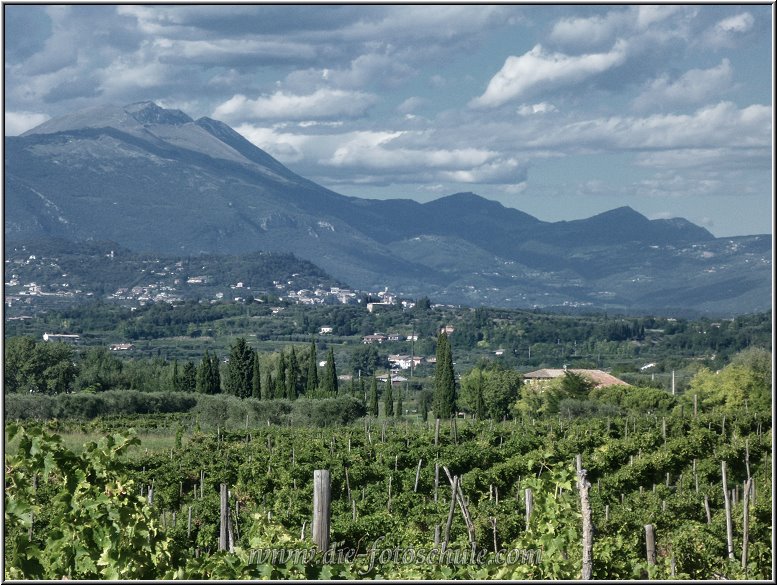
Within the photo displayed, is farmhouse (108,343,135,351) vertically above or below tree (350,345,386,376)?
above

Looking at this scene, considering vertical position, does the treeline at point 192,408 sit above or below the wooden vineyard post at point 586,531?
below

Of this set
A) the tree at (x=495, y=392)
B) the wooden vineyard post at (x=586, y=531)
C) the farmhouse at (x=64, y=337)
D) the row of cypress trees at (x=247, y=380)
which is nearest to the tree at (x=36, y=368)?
the row of cypress trees at (x=247, y=380)

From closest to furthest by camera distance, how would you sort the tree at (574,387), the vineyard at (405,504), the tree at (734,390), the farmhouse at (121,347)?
the vineyard at (405,504), the tree at (734,390), the tree at (574,387), the farmhouse at (121,347)

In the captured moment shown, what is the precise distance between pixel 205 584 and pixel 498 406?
5589 centimetres

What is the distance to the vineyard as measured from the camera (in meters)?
7.25

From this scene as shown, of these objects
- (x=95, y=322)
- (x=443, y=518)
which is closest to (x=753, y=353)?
(x=443, y=518)

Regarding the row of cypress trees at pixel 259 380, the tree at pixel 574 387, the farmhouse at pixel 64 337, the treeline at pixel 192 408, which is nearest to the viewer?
the treeline at pixel 192 408

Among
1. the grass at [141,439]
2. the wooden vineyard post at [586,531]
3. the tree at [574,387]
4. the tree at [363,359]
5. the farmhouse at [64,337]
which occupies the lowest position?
the tree at [363,359]

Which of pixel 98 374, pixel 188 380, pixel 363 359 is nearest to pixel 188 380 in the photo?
pixel 188 380

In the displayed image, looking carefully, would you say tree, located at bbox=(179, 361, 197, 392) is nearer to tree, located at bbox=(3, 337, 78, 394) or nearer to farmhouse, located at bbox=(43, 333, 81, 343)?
tree, located at bbox=(3, 337, 78, 394)

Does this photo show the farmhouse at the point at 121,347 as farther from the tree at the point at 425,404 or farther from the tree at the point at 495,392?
the tree at the point at 495,392

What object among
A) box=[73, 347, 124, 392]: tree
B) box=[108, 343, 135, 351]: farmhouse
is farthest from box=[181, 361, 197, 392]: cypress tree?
box=[108, 343, 135, 351]: farmhouse

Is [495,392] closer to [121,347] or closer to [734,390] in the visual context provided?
[734,390]

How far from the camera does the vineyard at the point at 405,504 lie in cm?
725
